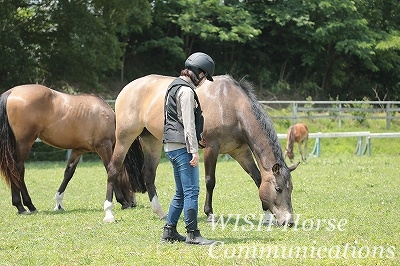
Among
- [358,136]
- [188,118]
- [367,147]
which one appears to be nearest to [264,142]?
[188,118]

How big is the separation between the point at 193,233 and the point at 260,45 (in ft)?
97.6

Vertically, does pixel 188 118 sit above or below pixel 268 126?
above

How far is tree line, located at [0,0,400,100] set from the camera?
2622 centimetres

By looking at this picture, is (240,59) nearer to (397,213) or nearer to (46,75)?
(46,75)

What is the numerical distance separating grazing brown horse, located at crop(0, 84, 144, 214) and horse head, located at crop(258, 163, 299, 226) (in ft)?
11.2

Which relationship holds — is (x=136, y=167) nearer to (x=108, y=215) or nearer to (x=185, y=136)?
(x=108, y=215)

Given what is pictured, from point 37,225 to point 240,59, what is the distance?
92.7 ft

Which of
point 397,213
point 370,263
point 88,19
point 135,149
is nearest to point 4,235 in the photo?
point 135,149

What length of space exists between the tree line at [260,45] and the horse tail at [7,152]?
14901mm

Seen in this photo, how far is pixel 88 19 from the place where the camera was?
80.9 feet

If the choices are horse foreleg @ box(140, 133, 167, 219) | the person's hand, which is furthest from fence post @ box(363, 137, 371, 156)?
the person's hand

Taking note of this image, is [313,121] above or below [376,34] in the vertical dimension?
below

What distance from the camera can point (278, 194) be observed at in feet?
27.8

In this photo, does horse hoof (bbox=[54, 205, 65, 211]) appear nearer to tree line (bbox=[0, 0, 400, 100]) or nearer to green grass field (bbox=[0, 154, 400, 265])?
green grass field (bbox=[0, 154, 400, 265])
